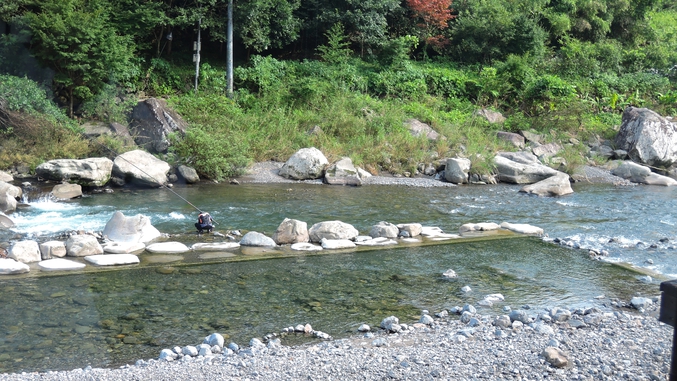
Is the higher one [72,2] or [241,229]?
[72,2]

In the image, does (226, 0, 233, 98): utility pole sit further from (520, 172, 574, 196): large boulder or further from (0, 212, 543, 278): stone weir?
(0, 212, 543, 278): stone weir

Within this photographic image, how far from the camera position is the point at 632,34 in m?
31.3

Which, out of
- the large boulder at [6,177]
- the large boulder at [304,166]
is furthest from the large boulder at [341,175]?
the large boulder at [6,177]

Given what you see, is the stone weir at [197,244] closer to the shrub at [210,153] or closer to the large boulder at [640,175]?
the shrub at [210,153]

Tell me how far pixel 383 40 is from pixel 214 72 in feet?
22.3

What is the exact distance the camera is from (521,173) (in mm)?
17516

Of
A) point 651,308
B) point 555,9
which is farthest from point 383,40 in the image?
point 651,308

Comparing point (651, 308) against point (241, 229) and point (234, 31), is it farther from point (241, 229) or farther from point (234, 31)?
point (234, 31)

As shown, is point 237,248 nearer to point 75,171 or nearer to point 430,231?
point 430,231

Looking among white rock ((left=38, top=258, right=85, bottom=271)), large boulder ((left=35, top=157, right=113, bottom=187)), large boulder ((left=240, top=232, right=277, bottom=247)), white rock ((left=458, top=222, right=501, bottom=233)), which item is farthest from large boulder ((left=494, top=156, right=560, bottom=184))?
white rock ((left=38, top=258, right=85, bottom=271))

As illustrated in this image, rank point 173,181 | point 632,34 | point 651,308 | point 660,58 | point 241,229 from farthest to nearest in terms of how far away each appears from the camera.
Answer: point 632,34 < point 660,58 < point 173,181 < point 241,229 < point 651,308

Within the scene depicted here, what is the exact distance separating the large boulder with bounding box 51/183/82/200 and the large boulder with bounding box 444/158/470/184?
9.06 metres

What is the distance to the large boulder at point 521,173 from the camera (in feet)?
57.1

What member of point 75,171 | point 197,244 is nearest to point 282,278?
point 197,244
